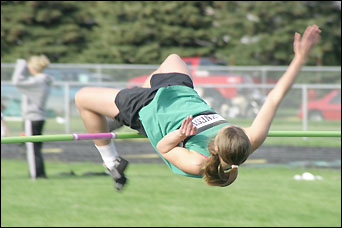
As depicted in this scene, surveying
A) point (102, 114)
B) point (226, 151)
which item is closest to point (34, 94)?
point (102, 114)

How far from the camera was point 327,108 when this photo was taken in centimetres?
1452

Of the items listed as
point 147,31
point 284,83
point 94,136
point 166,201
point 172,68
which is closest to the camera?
point 284,83

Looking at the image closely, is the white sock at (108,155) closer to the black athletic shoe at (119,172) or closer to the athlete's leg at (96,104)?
the black athletic shoe at (119,172)

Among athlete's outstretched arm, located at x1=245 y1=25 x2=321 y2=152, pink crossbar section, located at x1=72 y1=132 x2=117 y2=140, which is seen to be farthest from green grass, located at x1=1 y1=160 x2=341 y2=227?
athlete's outstretched arm, located at x1=245 y1=25 x2=321 y2=152

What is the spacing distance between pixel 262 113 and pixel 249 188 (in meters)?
6.01

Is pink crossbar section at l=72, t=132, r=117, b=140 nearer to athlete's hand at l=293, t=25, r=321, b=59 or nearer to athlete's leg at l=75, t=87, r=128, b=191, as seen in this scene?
athlete's leg at l=75, t=87, r=128, b=191

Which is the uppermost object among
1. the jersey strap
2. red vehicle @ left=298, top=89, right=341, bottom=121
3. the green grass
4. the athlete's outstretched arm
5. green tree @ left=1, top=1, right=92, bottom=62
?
the athlete's outstretched arm

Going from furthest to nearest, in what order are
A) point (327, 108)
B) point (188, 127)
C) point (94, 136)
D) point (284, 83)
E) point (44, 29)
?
point (44, 29), point (327, 108), point (94, 136), point (284, 83), point (188, 127)

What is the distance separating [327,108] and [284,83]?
10483 mm

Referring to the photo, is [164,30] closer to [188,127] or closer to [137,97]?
[137,97]

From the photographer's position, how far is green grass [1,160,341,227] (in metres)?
8.37

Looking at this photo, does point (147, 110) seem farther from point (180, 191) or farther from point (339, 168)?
point (339, 168)

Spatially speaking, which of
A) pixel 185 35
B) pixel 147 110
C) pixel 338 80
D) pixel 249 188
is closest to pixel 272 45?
pixel 185 35

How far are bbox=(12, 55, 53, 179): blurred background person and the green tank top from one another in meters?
5.78
